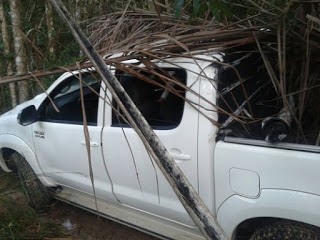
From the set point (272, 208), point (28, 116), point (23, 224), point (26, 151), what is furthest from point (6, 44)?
point (272, 208)

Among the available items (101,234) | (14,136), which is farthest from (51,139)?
(101,234)

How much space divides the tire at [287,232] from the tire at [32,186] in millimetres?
2507

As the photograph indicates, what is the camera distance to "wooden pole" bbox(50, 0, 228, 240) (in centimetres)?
150

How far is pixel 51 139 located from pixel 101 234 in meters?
1.02

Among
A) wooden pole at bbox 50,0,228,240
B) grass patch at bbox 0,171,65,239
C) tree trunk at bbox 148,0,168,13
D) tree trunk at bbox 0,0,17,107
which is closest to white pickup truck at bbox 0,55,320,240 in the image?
grass patch at bbox 0,171,65,239

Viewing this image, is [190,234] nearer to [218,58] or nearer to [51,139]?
[218,58]

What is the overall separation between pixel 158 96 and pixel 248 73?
2.32 feet

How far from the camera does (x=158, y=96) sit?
3.28m

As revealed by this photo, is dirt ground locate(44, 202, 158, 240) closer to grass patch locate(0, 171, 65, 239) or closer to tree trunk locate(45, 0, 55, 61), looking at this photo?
grass patch locate(0, 171, 65, 239)

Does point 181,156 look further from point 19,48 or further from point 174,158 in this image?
point 19,48

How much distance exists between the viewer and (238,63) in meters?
2.96

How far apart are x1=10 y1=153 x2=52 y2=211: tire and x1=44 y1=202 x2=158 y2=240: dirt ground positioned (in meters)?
0.17

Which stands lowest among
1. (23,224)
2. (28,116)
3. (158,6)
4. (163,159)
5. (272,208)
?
(23,224)

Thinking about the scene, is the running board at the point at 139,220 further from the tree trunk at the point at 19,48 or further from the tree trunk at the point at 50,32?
the tree trunk at the point at 50,32
